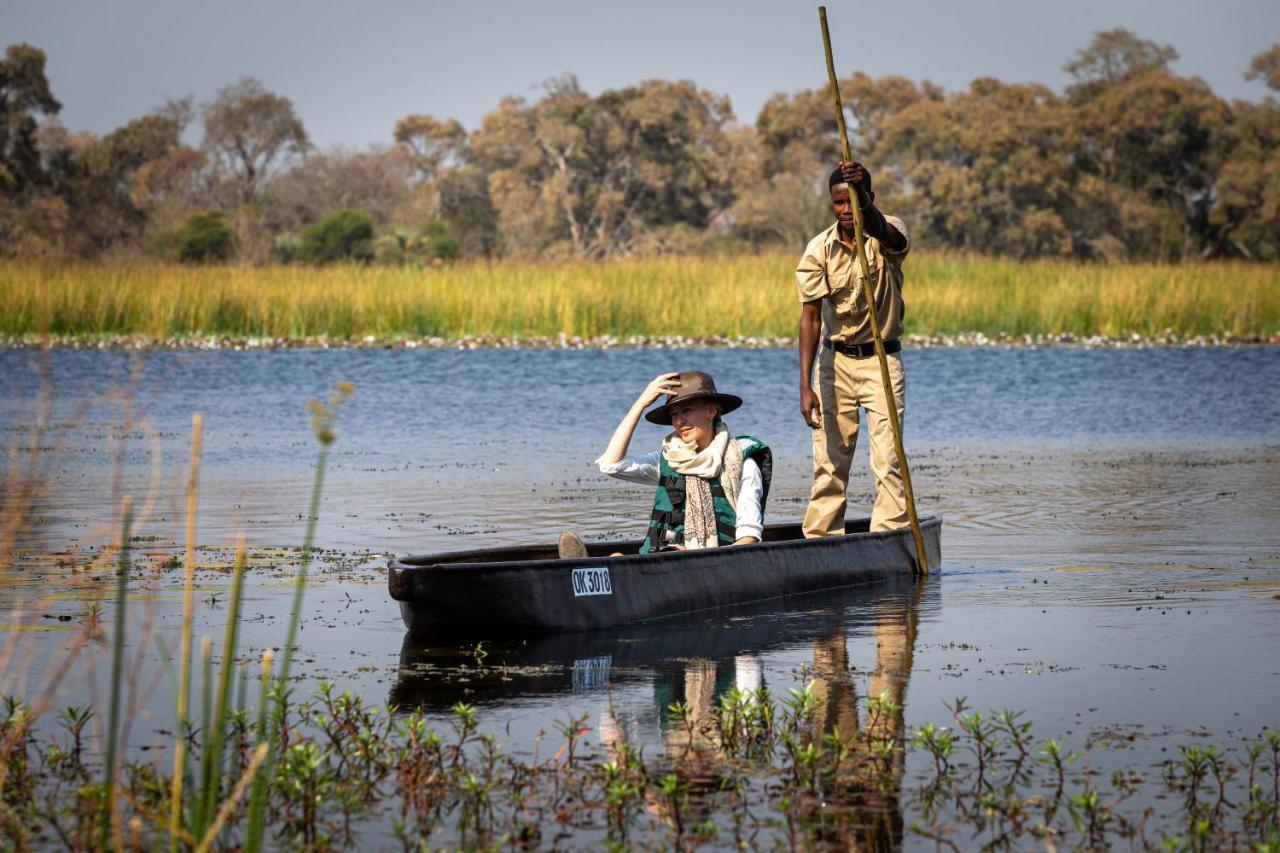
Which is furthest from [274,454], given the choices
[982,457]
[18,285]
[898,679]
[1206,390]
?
[18,285]

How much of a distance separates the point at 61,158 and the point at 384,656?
50044 mm

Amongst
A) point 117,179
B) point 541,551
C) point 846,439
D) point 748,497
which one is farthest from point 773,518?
point 117,179

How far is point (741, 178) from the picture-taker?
6069cm

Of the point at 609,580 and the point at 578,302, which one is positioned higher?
the point at 578,302

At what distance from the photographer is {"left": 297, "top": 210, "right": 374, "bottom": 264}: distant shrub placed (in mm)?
54062

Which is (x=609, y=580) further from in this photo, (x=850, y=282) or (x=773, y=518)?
(x=773, y=518)

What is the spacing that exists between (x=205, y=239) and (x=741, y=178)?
53.3 ft

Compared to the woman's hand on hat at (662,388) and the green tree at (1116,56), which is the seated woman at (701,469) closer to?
the woman's hand on hat at (662,388)

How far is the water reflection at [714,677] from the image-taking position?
6.00m

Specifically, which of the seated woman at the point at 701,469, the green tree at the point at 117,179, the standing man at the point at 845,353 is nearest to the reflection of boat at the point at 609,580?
the seated woman at the point at 701,469

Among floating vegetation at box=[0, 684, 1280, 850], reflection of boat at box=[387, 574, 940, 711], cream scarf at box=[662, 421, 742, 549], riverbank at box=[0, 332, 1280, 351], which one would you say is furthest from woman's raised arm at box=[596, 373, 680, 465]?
riverbank at box=[0, 332, 1280, 351]

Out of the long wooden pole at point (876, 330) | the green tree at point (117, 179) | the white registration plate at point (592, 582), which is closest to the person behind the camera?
the white registration plate at point (592, 582)

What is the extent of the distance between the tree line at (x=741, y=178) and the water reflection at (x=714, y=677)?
39.9 m

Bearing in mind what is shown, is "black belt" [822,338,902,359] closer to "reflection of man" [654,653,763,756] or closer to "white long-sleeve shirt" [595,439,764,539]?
"white long-sleeve shirt" [595,439,764,539]
